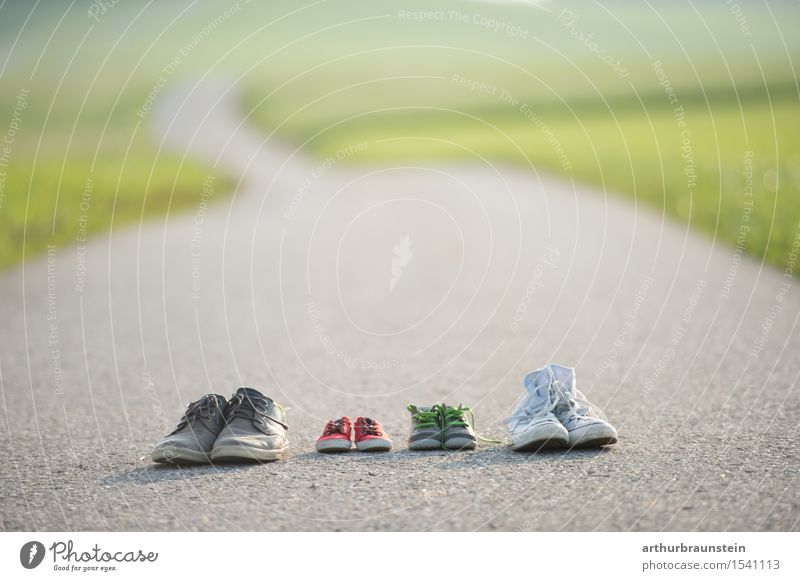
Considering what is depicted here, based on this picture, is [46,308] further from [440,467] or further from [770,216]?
[770,216]

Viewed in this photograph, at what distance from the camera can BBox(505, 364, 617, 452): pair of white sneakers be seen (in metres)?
4.53

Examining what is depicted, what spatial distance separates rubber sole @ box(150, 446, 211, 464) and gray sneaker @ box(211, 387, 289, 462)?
0.07 metres

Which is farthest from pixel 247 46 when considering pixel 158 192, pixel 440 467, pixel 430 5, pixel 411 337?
pixel 440 467

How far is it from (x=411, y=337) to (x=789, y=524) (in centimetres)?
513

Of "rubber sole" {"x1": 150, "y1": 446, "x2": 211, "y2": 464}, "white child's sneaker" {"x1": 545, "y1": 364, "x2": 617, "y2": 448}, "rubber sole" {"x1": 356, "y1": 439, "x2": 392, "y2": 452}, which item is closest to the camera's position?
"rubber sole" {"x1": 150, "y1": 446, "x2": 211, "y2": 464}

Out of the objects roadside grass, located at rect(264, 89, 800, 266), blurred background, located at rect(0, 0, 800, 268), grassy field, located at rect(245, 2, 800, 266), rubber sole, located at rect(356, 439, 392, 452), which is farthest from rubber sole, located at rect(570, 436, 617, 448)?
grassy field, located at rect(245, 2, 800, 266)

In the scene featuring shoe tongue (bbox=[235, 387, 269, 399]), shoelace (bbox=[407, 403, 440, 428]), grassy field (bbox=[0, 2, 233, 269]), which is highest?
grassy field (bbox=[0, 2, 233, 269])

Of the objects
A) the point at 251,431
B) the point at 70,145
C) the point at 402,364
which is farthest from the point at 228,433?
the point at 70,145

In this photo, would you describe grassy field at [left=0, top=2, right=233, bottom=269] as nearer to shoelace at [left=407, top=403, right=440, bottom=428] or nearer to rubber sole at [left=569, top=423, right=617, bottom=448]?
shoelace at [left=407, top=403, right=440, bottom=428]

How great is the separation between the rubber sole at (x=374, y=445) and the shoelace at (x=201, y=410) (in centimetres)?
80

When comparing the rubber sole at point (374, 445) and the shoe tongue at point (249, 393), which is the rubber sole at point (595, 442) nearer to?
the rubber sole at point (374, 445)

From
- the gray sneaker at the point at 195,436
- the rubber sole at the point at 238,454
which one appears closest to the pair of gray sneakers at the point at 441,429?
the rubber sole at the point at 238,454

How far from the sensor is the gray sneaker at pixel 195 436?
446 cm

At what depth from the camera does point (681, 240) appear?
13.8 m
